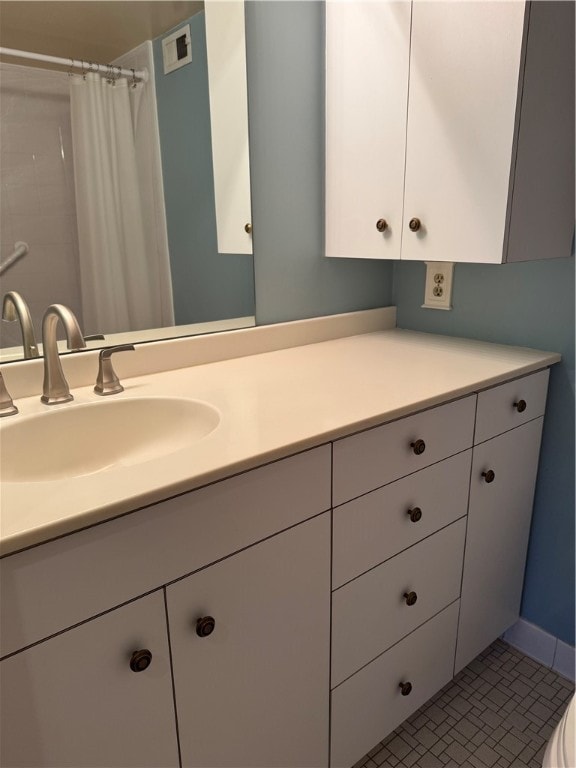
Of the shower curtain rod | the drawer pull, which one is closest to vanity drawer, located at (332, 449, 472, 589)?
the drawer pull

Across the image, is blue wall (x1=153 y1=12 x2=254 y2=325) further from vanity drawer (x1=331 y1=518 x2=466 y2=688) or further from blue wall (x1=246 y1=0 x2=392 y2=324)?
vanity drawer (x1=331 y1=518 x2=466 y2=688)

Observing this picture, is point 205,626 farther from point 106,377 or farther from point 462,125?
point 462,125

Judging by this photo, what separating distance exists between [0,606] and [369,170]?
1.23 meters

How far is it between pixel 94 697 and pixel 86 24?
4.14ft

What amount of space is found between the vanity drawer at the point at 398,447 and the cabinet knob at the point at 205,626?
29 cm

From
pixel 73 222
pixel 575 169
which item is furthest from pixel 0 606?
pixel 575 169

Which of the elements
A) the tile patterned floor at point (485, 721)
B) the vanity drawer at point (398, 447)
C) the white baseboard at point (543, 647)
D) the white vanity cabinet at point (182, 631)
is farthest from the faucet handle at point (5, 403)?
the white baseboard at point (543, 647)

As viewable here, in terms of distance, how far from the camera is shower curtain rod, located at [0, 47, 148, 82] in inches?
40.8

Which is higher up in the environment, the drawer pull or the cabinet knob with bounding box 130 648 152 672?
the cabinet knob with bounding box 130 648 152 672

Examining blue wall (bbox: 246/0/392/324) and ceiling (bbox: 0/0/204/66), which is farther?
blue wall (bbox: 246/0/392/324)

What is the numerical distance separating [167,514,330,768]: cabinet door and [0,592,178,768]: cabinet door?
1.4 inches

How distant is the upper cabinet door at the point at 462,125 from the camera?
3.55 feet

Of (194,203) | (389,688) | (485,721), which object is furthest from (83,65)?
(485,721)

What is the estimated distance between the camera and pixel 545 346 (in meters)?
1.39
